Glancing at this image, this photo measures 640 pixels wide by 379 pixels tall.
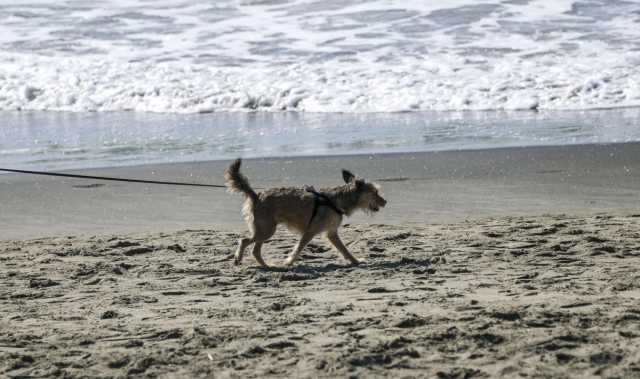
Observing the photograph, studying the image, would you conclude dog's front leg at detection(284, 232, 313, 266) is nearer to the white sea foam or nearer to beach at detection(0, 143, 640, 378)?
beach at detection(0, 143, 640, 378)

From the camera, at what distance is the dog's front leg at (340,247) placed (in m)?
7.04

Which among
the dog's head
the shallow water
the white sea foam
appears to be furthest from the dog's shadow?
the white sea foam

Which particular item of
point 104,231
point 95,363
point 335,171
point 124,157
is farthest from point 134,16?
point 95,363

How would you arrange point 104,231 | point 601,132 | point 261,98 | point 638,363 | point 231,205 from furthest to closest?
point 261,98
point 601,132
point 231,205
point 104,231
point 638,363

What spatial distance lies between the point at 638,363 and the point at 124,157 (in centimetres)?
930

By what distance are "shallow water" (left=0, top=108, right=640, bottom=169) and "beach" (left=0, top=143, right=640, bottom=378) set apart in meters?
1.50

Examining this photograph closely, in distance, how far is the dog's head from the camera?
7234mm

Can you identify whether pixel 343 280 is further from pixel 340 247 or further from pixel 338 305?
pixel 338 305

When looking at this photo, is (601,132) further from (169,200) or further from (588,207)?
(169,200)

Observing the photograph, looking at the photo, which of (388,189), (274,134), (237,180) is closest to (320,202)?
(237,180)

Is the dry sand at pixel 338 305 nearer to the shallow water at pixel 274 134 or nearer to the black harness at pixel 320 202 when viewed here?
the black harness at pixel 320 202

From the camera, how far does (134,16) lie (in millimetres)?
26359

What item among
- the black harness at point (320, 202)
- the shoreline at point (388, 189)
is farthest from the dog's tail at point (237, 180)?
the shoreline at point (388, 189)

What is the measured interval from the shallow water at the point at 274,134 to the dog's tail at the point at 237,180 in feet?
17.7
